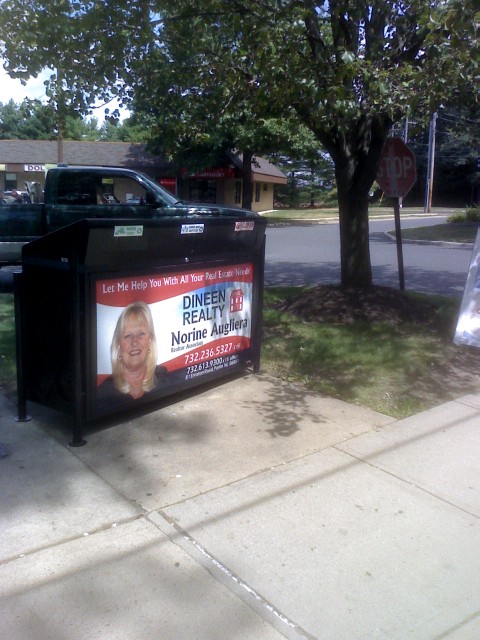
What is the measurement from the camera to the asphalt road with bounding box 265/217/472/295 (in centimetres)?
1391

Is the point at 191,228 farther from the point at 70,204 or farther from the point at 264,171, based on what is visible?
the point at 264,171

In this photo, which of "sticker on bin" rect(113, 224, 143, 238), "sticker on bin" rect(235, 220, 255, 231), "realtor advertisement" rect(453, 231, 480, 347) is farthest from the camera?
"realtor advertisement" rect(453, 231, 480, 347)

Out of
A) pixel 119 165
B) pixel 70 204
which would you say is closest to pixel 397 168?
pixel 70 204

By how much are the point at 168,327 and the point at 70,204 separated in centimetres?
670

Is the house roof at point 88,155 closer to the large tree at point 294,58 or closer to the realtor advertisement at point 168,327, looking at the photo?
the large tree at point 294,58

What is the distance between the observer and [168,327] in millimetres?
6082

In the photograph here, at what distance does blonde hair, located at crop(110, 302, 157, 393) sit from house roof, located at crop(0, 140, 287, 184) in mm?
35288

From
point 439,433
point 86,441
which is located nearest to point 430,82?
point 439,433

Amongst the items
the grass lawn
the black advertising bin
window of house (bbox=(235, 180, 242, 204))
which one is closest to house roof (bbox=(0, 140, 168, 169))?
window of house (bbox=(235, 180, 242, 204))

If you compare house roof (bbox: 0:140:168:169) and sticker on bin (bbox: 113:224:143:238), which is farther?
house roof (bbox: 0:140:168:169)

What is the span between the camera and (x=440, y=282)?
14047 millimetres

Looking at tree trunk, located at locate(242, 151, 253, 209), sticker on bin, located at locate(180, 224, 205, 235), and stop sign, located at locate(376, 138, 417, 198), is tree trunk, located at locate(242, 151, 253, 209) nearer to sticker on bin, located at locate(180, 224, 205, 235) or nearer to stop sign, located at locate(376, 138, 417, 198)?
stop sign, located at locate(376, 138, 417, 198)

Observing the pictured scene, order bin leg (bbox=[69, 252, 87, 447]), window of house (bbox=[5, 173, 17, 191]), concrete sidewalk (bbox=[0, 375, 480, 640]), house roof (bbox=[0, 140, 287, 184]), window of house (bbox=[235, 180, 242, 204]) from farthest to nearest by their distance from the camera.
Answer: window of house (bbox=[235, 180, 242, 204]) < window of house (bbox=[5, 173, 17, 191]) < house roof (bbox=[0, 140, 287, 184]) < bin leg (bbox=[69, 252, 87, 447]) < concrete sidewalk (bbox=[0, 375, 480, 640])

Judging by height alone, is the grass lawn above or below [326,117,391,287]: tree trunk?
below
